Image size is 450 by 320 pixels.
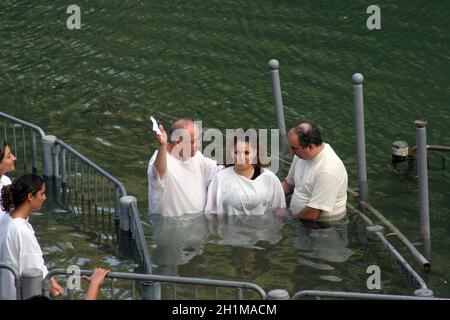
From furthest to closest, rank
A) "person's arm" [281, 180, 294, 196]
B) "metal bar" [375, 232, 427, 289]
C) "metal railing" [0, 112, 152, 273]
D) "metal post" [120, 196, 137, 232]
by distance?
"person's arm" [281, 180, 294, 196], "metal railing" [0, 112, 152, 273], "metal post" [120, 196, 137, 232], "metal bar" [375, 232, 427, 289]

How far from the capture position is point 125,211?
13422mm

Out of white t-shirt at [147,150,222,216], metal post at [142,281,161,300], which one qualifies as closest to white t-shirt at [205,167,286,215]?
white t-shirt at [147,150,222,216]

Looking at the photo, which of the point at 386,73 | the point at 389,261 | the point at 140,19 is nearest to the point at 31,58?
the point at 140,19

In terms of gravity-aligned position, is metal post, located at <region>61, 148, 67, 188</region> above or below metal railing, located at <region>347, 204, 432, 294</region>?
above

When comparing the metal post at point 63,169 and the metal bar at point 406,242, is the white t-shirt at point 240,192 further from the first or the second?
the metal post at point 63,169

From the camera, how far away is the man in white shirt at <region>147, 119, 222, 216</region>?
1355 cm

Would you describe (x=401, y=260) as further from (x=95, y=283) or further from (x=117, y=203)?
(x=95, y=283)

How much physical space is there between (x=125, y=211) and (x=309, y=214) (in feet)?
7.13

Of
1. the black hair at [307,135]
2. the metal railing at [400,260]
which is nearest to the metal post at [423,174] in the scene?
Result: the metal railing at [400,260]

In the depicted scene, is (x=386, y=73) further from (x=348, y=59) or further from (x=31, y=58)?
(x=31, y=58)

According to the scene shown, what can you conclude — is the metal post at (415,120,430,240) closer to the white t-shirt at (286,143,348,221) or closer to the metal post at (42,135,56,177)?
the white t-shirt at (286,143,348,221)

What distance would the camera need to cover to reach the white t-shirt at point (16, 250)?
11.2 meters

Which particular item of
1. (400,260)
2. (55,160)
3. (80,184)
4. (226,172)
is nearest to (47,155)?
(55,160)

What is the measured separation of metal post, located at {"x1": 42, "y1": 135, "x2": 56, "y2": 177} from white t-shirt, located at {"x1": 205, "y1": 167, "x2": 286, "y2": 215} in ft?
6.96
